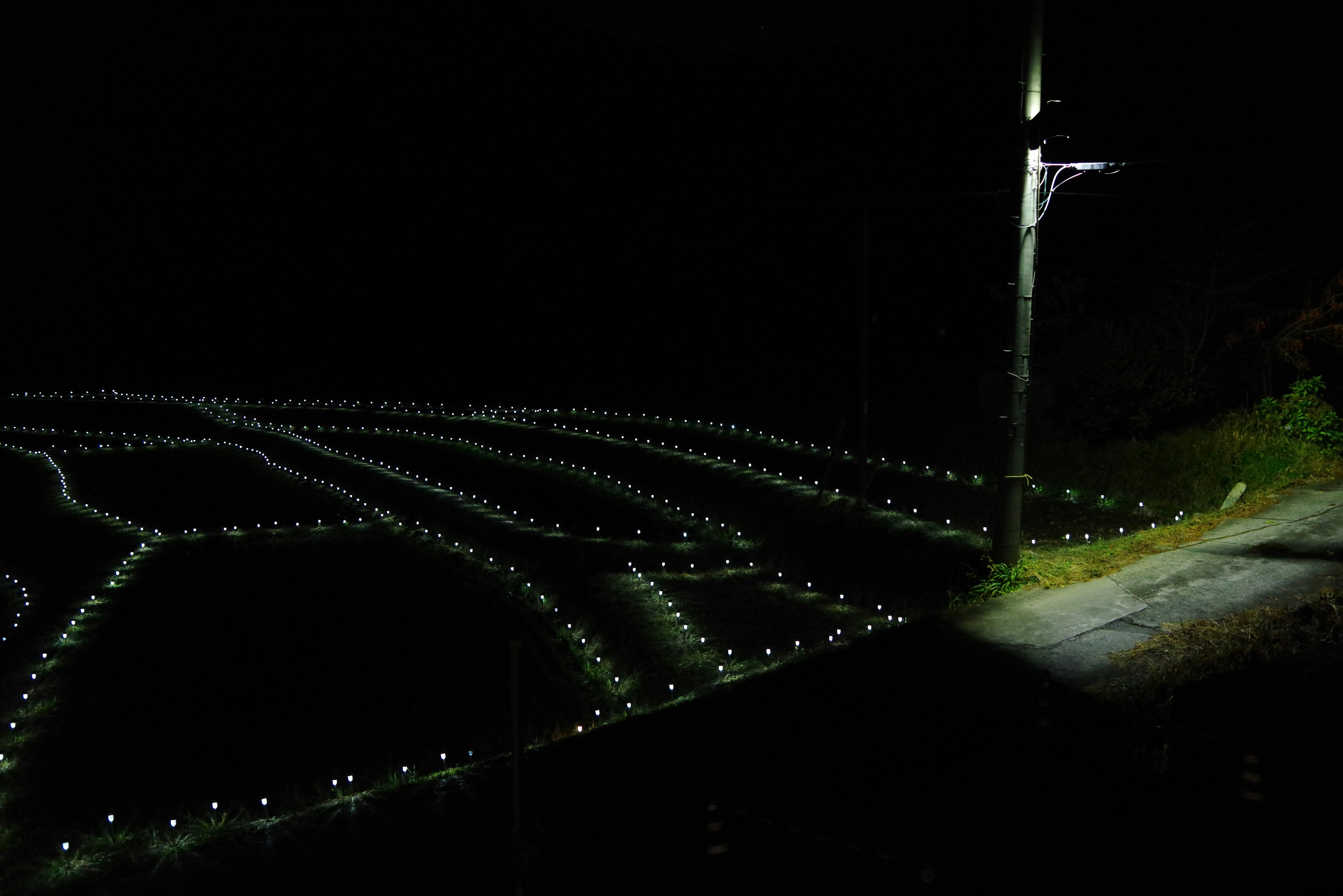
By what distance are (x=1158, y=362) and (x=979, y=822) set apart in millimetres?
9814

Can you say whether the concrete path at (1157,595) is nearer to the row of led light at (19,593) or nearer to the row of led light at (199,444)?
the row of led light at (19,593)

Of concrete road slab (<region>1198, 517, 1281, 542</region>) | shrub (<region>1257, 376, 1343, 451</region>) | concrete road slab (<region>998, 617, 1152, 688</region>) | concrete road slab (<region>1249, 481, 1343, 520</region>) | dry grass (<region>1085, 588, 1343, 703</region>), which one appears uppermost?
shrub (<region>1257, 376, 1343, 451</region>)

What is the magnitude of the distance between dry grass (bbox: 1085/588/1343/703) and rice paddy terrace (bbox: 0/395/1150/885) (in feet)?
7.30

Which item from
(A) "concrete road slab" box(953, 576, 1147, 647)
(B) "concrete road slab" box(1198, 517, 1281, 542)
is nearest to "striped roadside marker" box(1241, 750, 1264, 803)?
(A) "concrete road slab" box(953, 576, 1147, 647)

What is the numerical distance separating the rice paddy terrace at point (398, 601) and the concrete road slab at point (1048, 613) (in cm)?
84

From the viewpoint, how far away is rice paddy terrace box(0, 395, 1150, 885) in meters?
7.30

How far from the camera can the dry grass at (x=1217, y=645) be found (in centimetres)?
633

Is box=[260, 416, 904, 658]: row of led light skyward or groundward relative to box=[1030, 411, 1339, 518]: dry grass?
groundward

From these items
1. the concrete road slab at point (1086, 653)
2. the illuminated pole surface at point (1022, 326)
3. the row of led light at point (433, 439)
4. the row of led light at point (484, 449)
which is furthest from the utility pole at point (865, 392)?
the concrete road slab at point (1086, 653)

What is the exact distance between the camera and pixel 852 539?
11547 mm

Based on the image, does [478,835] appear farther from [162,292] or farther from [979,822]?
[162,292]

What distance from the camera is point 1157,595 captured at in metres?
8.01

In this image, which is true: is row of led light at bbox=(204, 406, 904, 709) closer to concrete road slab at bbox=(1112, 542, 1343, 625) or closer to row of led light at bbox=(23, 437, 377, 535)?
row of led light at bbox=(23, 437, 377, 535)

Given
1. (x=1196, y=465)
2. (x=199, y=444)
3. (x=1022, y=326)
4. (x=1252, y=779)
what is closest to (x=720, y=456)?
(x=1196, y=465)
